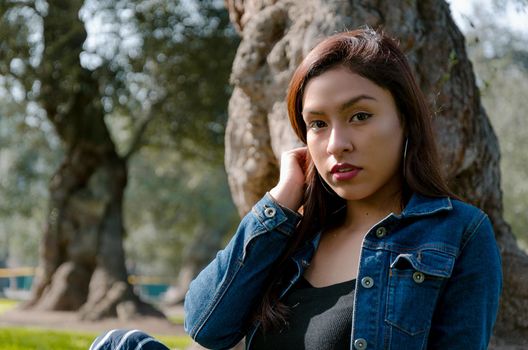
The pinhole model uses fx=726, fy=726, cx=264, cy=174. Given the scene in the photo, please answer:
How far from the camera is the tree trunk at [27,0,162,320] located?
14.2 metres

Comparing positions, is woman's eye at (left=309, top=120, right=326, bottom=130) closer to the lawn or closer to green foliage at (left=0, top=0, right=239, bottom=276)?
the lawn

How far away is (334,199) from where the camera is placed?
2652 millimetres

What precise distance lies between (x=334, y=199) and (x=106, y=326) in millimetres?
11044

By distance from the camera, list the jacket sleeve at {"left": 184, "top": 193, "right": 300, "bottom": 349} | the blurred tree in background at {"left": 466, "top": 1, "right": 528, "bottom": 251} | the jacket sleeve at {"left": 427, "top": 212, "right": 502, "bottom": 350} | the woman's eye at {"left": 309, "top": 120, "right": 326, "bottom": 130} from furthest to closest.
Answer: the blurred tree in background at {"left": 466, "top": 1, "right": 528, "bottom": 251} < the jacket sleeve at {"left": 184, "top": 193, "right": 300, "bottom": 349} < the woman's eye at {"left": 309, "top": 120, "right": 326, "bottom": 130} < the jacket sleeve at {"left": 427, "top": 212, "right": 502, "bottom": 350}

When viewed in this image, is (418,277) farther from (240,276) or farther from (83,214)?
Answer: (83,214)

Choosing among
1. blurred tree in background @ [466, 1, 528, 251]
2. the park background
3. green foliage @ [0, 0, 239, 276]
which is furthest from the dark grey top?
blurred tree in background @ [466, 1, 528, 251]

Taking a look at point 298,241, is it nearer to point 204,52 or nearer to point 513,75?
point 204,52

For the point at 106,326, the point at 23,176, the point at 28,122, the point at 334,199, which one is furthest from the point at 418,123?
the point at 23,176

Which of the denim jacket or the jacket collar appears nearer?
the denim jacket

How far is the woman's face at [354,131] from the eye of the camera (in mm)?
2232

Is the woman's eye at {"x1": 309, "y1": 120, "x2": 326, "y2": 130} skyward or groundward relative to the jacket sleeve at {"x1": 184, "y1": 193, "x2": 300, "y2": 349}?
skyward

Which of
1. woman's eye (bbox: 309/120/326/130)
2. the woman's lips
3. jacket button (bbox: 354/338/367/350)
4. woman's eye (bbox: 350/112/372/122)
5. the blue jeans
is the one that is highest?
woman's eye (bbox: 350/112/372/122)

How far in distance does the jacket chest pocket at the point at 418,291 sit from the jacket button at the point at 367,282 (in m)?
0.06

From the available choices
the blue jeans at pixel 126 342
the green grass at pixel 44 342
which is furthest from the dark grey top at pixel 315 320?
the green grass at pixel 44 342
